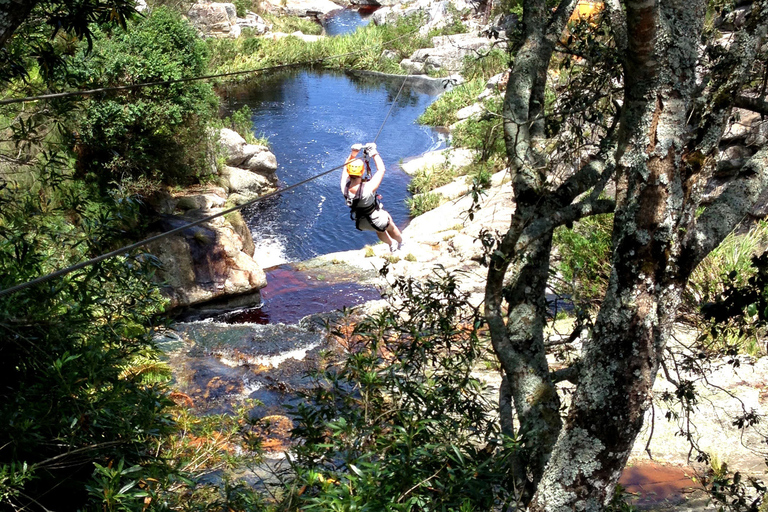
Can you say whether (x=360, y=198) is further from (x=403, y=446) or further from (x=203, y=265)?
(x=403, y=446)

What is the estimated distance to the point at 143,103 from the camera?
9.75 m

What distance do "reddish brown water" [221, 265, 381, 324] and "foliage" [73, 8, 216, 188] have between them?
2.37 m

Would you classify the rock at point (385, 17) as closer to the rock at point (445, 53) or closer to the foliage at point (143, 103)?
the rock at point (445, 53)

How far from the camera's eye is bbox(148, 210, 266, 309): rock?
9336 millimetres

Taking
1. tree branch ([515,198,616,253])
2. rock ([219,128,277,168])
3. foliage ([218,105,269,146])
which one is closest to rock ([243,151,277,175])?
rock ([219,128,277,168])

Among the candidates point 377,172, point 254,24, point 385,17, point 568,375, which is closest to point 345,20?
point 385,17

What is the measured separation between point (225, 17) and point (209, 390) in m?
19.0

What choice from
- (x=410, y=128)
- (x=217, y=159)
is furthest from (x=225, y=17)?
(x=217, y=159)

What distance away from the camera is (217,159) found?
13.0 meters

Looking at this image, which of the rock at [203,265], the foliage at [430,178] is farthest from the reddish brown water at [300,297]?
the foliage at [430,178]

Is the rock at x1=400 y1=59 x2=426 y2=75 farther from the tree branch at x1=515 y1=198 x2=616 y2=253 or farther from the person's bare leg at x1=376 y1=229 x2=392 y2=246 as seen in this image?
the tree branch at x1=515 y1=198 x2=616 y2=253

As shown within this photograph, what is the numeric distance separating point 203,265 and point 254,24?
60.1ft

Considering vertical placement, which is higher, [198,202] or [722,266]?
[722,266]

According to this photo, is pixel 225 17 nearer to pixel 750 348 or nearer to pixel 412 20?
pixel 412 20
